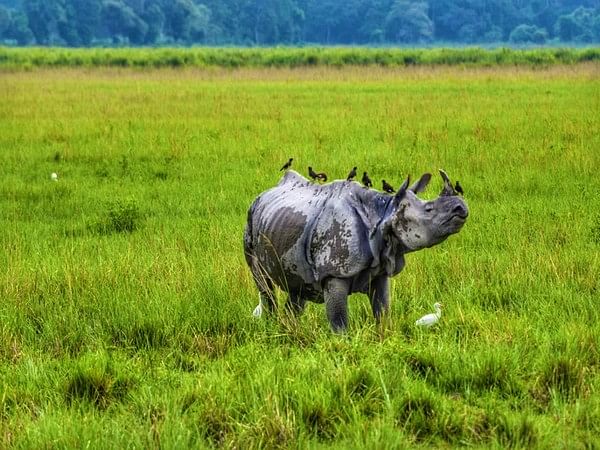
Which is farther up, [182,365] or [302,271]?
[302,271]

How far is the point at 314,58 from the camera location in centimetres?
3772

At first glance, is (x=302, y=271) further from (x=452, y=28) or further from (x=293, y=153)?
(x=452, y=28)

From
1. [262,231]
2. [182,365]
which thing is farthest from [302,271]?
[182,365]

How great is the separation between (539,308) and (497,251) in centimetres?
183

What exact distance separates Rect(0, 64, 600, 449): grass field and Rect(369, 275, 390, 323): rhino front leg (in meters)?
0.10

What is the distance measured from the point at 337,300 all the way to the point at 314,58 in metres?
34.1

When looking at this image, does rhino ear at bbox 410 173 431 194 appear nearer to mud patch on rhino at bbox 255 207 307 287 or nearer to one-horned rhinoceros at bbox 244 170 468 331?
one-horned rhinoceros at bbox 244 170 468 331

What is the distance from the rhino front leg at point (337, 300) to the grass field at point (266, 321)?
0.10 m

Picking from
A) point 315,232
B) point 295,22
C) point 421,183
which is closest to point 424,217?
point 421,183

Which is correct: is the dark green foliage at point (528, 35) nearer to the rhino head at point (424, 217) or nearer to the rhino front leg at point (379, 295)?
the rhino front leg at point (379, 295)

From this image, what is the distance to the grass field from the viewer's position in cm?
394

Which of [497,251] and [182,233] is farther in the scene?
[182,233]

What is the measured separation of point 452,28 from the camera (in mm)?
100500

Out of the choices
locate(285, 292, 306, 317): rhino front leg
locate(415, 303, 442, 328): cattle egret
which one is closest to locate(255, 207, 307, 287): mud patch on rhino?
locate(285, 292, 306, 317): rhino front leg
